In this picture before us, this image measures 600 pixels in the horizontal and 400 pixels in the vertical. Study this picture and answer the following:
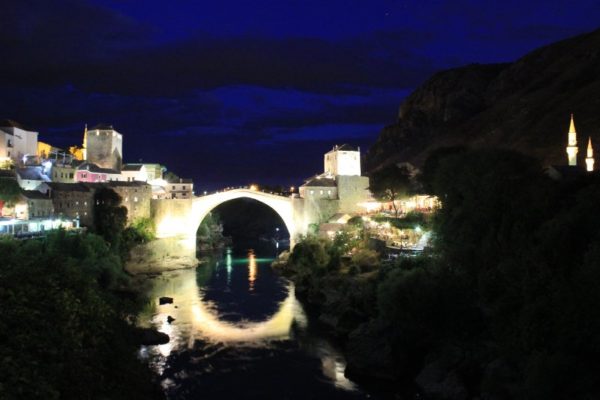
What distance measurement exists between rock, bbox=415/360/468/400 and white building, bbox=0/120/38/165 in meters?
24.3

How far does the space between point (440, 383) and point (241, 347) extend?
538cm

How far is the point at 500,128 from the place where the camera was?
150 feet

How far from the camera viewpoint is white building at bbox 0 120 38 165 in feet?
91.9

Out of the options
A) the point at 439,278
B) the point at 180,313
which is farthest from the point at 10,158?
the point at 439,278

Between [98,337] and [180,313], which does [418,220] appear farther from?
[98,337]

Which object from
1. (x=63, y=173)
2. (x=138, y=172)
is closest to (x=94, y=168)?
(x=63, y=173)

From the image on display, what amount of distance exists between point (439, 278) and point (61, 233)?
1397 centimetres

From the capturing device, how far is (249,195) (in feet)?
104

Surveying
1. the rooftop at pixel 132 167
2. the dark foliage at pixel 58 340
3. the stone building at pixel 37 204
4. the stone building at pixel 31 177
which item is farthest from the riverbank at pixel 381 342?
the rooftop at pixel 132 167

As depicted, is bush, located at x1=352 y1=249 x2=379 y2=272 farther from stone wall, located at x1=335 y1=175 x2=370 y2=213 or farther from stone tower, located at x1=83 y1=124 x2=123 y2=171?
stone tower, located at x1=83 y1=124 x2=123 y2=171

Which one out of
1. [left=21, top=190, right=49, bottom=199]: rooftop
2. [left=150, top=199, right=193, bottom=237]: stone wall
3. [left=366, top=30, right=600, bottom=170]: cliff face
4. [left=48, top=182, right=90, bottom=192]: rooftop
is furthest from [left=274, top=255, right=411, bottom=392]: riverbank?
[left=366, top=30, right=600, bottom=170]: cliff face

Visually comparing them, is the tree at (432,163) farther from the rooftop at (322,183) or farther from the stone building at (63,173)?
the stone building at (63,173)

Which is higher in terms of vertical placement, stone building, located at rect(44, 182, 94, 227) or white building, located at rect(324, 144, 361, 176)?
white building, located at rect(324, 144, 361, 176)

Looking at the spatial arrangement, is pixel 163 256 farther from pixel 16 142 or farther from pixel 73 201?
pixel 16 142
